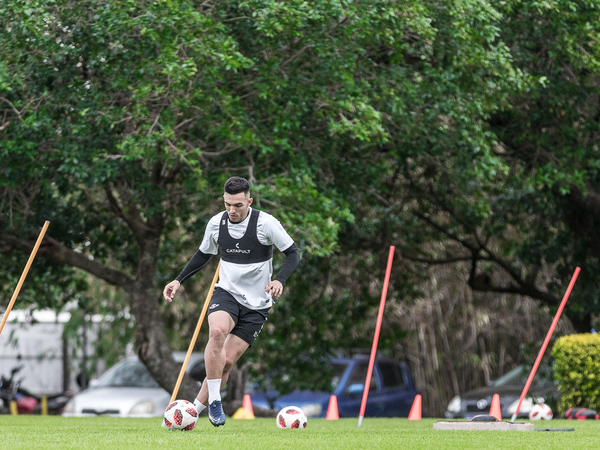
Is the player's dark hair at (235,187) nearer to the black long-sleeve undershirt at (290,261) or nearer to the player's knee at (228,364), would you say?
the black long-sleeve undershirt at (290,261)

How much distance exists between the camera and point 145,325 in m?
13.5

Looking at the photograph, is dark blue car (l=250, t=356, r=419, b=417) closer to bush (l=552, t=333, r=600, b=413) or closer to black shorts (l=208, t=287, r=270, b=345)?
bush (l=552, t=333, r=600, b=413)

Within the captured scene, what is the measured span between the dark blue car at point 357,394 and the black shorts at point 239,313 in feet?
24.3

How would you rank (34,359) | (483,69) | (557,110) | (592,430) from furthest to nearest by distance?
(34,359) < (557,110) < (483,69) < (592,430)

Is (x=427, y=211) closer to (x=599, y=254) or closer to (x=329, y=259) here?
(x=329, y=259)

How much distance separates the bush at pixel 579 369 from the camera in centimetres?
1105

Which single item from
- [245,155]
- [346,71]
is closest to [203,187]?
[245,155]

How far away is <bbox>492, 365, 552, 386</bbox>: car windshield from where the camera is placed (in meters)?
16.3

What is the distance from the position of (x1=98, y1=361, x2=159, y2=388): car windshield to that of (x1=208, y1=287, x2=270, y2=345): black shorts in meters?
8.30

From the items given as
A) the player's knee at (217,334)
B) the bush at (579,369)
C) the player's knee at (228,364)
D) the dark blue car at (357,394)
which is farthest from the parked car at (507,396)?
the player's knee at (217,334)

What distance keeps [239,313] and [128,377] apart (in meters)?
9.01

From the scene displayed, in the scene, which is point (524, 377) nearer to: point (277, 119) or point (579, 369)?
point (579, 369)

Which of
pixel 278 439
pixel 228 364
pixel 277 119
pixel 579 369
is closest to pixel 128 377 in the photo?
pixel 277 119

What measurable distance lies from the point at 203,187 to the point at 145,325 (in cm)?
359
